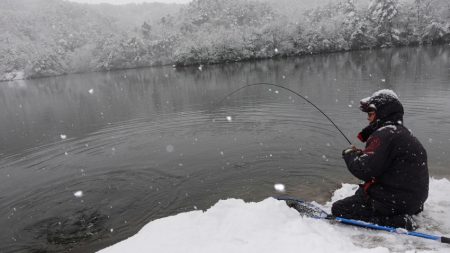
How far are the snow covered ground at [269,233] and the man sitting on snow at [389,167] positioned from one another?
0.34m

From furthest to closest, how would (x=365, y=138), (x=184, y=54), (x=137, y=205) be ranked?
(x=184, y=54)
(x=137, y=205)
(x=365, y=138)

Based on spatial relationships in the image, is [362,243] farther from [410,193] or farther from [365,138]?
[365,138]

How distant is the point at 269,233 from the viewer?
4809mm

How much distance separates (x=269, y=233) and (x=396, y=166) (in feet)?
6.90

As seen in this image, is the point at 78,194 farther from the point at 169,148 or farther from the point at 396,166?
the point at 396,166

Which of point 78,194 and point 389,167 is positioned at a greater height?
point 389,167

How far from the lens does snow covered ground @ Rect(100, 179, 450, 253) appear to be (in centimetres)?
437

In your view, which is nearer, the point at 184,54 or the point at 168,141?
the point at 168,141

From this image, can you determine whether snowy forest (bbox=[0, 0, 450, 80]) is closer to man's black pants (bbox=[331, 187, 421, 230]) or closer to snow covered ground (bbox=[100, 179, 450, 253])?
snow covered ground (bbox=[100, 179, 450, 253])

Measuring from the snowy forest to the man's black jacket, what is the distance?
70127 mm

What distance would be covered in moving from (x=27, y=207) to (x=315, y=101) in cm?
1572

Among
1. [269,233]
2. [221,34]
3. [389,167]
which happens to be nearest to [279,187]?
[269,233]

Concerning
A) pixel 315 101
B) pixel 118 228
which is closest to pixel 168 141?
pixel 118 228

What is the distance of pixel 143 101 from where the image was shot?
27766 millimetres
